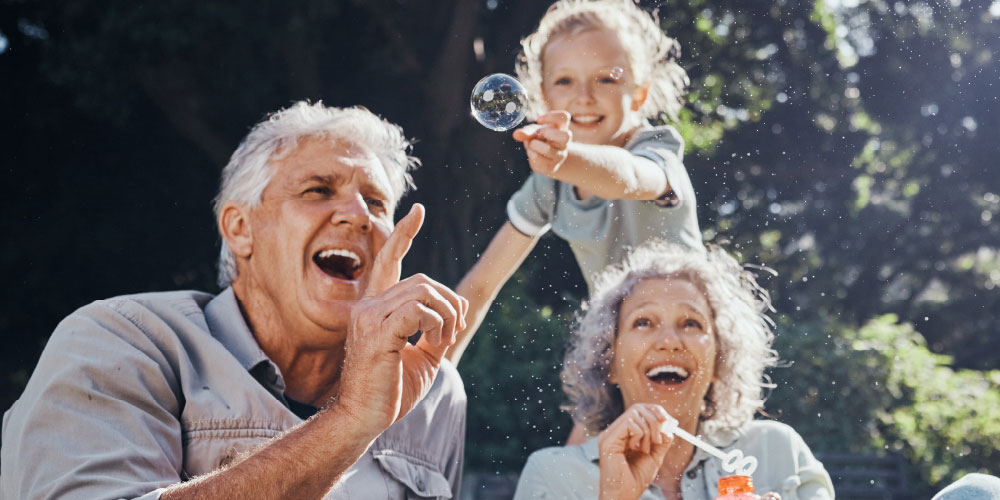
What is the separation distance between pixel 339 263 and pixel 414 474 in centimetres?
57

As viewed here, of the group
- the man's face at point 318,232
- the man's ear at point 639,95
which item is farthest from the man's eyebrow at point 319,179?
the man's ear at point 639,95

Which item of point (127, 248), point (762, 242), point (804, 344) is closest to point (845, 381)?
point (804, 344)

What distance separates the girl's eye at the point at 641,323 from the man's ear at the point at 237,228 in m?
1.07

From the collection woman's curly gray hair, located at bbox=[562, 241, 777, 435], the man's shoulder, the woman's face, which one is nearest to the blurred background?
woman's curly gray hair, located at bbox=[562, 241, 777, 435]

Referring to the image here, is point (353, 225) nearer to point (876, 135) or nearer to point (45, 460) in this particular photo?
point (45, 460)

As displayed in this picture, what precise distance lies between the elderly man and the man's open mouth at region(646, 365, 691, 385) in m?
0.53

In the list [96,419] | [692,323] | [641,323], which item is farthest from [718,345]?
[96,419]

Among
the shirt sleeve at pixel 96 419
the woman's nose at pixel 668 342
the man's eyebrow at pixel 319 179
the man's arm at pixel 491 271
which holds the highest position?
the man's arm at pixel 491 271

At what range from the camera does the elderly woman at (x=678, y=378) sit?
2887mm

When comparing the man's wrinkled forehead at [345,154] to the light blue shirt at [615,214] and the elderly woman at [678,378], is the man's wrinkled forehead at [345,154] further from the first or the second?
the light blue shirt at [615,214]

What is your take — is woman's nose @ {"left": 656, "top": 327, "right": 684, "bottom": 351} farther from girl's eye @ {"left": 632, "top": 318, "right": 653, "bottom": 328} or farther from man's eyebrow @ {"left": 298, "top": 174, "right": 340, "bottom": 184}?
man's eyebrow @ {"left": 298, "top": 174, "right": 340, "bottom": 184}

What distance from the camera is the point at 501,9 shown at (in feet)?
29.5

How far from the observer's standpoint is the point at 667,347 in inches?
118

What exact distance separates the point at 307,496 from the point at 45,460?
1.78 feet
